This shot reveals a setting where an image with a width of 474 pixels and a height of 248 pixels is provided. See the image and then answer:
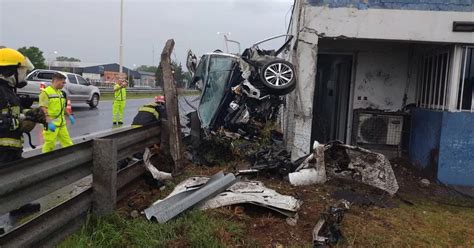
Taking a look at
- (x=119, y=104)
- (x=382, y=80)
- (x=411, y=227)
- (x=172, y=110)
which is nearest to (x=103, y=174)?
(x=172, y=110)

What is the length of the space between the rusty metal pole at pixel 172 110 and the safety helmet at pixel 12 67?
2.00 meters

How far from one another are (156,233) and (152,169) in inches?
66.7

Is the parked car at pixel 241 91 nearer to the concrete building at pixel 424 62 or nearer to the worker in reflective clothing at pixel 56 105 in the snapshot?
the concrete building at pixel 424 62

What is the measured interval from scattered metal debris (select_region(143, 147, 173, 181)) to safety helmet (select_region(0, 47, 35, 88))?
165cm

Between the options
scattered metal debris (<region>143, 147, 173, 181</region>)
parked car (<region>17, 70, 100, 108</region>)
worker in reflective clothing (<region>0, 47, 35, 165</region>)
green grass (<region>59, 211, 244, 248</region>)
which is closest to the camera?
green grass (<region>59, 211, 244, 248</region>)

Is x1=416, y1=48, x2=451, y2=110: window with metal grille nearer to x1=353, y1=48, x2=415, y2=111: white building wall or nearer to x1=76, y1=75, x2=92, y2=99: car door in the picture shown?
x1=353, y1=48, x2=415, y2=111: white building wall

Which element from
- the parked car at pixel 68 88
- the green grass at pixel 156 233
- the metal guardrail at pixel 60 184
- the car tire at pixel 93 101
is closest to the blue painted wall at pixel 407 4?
the metal guardrail at pixel 60 184

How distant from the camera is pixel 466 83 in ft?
24.1

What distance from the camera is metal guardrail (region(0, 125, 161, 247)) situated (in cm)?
310

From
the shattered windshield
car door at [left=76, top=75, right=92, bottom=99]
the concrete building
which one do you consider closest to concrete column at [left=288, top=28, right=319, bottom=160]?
the concrete building

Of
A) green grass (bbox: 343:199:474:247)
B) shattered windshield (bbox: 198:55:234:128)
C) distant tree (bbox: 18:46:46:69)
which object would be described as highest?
distant tree (bbox: 18:46:46:69)

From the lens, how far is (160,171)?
19.2 feet

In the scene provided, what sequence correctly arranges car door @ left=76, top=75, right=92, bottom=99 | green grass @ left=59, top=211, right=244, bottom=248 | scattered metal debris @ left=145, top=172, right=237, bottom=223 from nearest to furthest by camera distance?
1. green grass @ left=59, top=211, right=244, bottom=248
2. scattered metal debris @ left=145, top=172, right=237, bottom=223
3. car door @ left=76, top=75, right=92, bottom=99

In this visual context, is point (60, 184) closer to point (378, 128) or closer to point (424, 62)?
point (378, 128)
